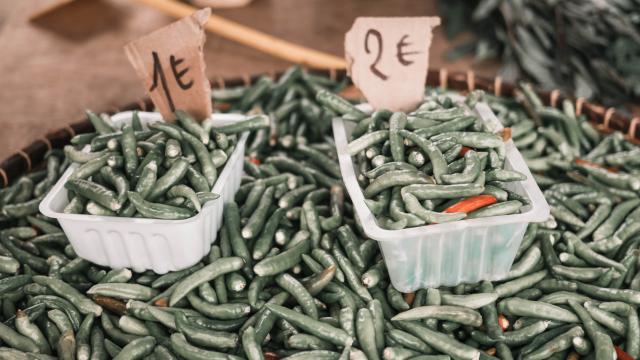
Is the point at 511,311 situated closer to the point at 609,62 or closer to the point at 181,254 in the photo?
the point at 181,254

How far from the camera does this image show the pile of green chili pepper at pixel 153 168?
2041mm

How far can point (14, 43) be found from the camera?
5.19 m

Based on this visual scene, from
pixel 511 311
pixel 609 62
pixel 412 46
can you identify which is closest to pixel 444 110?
pixel 412 46

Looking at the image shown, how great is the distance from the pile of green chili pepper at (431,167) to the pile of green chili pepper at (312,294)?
0.25 meters

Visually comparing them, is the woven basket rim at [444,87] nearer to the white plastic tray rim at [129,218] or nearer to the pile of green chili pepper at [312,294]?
the pile of green chili pepper at [312,294]

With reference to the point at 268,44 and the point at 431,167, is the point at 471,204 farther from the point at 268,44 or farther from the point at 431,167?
the point at 268,44

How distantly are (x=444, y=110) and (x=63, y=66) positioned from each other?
144 inches

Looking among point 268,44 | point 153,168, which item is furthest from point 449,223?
point 268,44

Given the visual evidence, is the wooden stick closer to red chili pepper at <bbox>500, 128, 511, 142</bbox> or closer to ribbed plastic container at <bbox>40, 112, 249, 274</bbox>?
red chili pepper at <bbox>500, 128, 511, 142</bbox>

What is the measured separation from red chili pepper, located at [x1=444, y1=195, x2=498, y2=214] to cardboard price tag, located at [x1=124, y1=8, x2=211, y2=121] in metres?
1.08

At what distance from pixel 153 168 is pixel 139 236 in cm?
24

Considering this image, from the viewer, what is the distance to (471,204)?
1.96 m

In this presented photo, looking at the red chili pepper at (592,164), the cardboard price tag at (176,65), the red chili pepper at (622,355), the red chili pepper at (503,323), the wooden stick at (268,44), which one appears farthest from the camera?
the wooden stick at (268,44)

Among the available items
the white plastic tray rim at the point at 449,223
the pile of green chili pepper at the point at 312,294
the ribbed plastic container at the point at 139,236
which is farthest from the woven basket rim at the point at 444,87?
the white plastic tray rim at the point at 449,223
